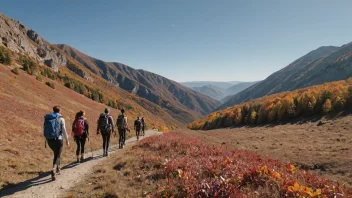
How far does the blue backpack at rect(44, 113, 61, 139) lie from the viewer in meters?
10.5

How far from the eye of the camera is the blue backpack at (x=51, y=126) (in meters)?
10.5

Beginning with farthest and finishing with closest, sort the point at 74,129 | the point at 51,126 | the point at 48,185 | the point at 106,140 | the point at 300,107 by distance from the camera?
the point at 300,107 → the point at 106,140 → the point at 74,129 → the point at 51,126 → the point at 48,185

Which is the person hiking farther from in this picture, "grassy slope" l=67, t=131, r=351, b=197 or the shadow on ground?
"grassy slope" l=67, t=131, r=351, b=197

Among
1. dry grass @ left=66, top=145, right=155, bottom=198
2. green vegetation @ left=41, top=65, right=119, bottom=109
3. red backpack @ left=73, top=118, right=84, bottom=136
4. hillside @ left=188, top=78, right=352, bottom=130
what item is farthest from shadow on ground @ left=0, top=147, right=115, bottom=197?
green vegetation @ left=41, top=65, right=119, bottom=109

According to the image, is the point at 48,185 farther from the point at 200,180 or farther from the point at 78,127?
the point at 200,180

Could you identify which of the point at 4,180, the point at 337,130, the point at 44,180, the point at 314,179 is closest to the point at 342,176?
the point at 314,179

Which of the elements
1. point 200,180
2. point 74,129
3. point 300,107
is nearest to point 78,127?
point 74,129

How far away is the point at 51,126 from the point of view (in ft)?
34.4

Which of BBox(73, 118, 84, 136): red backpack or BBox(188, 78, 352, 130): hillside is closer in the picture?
BBox(73, 118, 84, 136): red backpack

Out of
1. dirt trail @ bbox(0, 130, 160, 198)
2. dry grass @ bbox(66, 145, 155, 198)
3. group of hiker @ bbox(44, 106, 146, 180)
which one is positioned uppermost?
group of hiker @ bbox(44, 106, 146, 180)

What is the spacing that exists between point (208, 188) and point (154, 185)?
8.67 feet

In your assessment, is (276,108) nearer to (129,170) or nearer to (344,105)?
(344,105)

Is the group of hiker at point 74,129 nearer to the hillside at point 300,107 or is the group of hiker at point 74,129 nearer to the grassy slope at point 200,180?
the grassy slope at point 200,180

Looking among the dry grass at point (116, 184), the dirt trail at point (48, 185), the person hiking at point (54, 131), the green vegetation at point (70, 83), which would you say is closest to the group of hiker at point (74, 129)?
the person hiking at point (54, 131)
